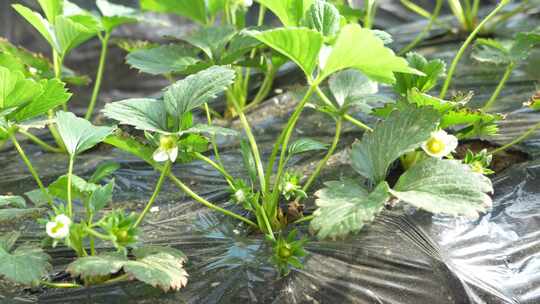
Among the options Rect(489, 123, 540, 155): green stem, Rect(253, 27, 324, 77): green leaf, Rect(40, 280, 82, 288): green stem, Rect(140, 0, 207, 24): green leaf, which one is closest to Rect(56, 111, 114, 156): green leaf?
Rect(40, 280, 82, 288): green stem

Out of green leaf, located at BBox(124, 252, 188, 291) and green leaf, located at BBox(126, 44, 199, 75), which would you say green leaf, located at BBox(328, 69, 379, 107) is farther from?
green leaf, located at BBox(124, 252, 188, 291)

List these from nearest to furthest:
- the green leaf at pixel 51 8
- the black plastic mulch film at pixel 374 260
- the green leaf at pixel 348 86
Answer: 1. the black plastic mulch film at pixel 374 260
2. the green leaf at pixel 348 86
3. the green leaf at pixel 51 8

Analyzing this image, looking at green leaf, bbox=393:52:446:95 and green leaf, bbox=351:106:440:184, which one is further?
green leaf, bbox=393:52:446:95

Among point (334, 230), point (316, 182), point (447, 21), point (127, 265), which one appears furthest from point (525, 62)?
point (127, 265)

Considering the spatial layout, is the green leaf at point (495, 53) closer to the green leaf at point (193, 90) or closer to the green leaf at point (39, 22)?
the green leaf at point (193, 90)

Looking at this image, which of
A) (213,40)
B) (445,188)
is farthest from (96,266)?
(213,40)

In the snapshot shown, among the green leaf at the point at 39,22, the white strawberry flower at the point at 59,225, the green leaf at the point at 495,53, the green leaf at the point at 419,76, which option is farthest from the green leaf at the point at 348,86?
the green leaf at the point at 39,22
